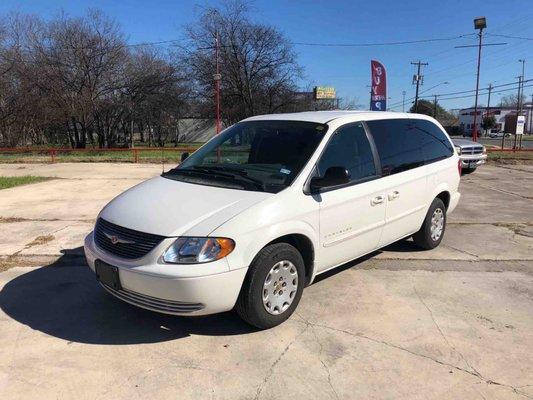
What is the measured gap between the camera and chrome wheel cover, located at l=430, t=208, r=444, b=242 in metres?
5.91

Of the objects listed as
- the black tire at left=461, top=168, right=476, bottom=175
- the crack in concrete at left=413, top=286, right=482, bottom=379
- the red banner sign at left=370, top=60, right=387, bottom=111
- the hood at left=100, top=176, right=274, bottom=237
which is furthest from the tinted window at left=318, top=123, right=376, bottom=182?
the red banner sign at left=370, top=60, right=387, bottom=111

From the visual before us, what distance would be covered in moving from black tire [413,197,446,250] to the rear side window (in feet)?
1.84

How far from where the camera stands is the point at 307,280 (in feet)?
13.8

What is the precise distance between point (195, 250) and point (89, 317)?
4.69 ft

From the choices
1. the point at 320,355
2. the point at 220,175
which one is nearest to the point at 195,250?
the point at 220,175

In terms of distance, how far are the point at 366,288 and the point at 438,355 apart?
1.34 metres

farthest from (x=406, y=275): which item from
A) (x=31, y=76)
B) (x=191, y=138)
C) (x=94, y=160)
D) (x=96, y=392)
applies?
(x=191, y=138)

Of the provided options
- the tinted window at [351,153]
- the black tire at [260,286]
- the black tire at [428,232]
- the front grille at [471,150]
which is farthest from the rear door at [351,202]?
the front grille at [471,150]

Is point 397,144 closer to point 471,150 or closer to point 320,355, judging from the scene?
point 320,355

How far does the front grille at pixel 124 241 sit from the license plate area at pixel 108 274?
0.11 meters

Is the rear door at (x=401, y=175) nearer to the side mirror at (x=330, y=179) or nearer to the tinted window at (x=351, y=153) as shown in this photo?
the tinted window at (x=351, y=153)

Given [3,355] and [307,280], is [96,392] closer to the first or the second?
[3,355]

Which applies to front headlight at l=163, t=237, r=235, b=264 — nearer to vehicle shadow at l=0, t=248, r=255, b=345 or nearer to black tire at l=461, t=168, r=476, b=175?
vehicle shadow at l=0, t=248, r=255, b=345

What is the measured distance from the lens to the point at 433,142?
19.5 feet
